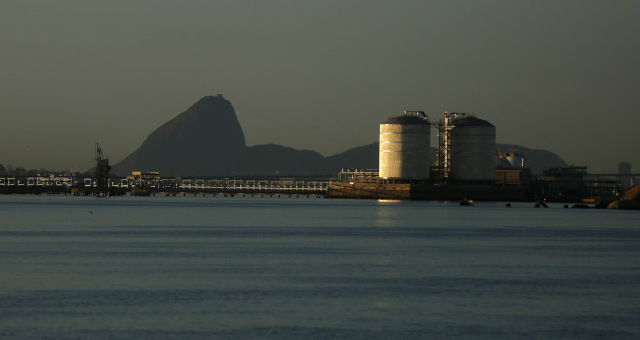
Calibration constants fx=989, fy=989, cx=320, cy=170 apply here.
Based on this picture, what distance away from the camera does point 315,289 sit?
36344 millimetres

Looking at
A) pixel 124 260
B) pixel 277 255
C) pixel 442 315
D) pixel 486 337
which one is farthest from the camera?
pixel 277 255

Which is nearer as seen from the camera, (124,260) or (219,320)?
(219,320)

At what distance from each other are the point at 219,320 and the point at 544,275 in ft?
60.8

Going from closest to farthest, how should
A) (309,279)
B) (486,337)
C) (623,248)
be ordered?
→ (486,337), (309,279), (623,248)

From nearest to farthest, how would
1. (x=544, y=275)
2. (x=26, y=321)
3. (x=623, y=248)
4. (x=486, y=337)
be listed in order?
(x=486, y=337) → (x=26, y=321) → (x=544, y=275) → (x=623, y=248)

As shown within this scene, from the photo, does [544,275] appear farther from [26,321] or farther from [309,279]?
[26,321]

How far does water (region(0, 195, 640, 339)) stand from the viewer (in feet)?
90.7

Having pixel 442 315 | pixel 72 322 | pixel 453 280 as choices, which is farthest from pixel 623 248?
pixel 72 322

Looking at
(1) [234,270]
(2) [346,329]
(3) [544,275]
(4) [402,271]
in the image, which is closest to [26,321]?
(2) [346,329]

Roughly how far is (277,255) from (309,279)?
12166mm

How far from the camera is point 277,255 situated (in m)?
51.8

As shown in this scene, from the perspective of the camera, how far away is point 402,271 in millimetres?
43750

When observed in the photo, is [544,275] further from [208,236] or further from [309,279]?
[208,236]

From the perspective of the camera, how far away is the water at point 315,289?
27641 millimetres
